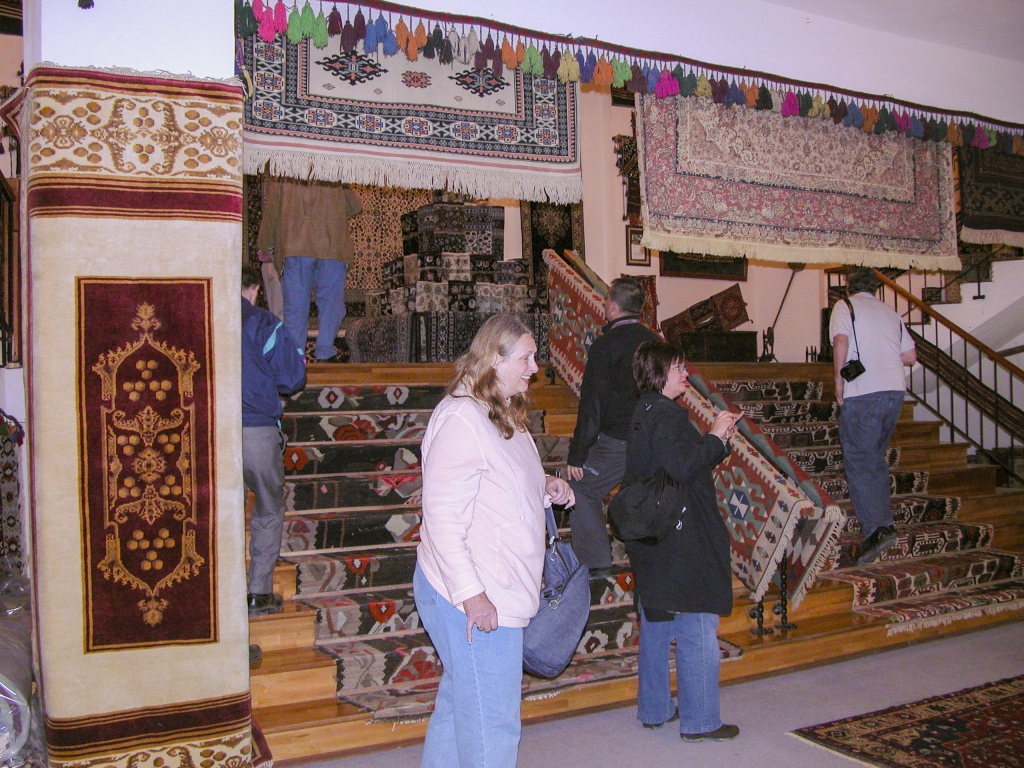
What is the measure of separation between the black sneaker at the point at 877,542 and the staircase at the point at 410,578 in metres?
0.15

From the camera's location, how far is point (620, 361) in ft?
14.7

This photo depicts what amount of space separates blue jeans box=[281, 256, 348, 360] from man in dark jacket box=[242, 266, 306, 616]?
1855 millimetres

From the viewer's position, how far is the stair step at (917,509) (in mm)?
6270

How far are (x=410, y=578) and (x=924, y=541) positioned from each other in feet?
11.7

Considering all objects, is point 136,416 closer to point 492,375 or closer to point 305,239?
point 492,375

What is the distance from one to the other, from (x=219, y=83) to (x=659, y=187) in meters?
2.12

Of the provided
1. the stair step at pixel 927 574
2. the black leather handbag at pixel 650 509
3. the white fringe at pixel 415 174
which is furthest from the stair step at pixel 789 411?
the black leather handbag at pixel 650 509

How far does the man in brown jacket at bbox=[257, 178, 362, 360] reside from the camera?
575 cm

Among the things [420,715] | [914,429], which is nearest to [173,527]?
[420,715]

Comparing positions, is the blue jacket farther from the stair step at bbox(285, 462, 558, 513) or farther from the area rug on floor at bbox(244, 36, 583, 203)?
the stair step at bbox(285, 462, 558, 513)

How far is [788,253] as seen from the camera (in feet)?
15.8

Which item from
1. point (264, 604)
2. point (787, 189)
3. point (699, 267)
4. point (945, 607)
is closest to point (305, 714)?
point (264, 604)

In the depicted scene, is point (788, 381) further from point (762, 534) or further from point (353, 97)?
point (353, 97)

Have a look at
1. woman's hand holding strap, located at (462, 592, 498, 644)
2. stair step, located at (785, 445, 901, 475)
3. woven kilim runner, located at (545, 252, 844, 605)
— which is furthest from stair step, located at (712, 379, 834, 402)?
woman's hand holding strap, located at (462, 592, 498, 644)
